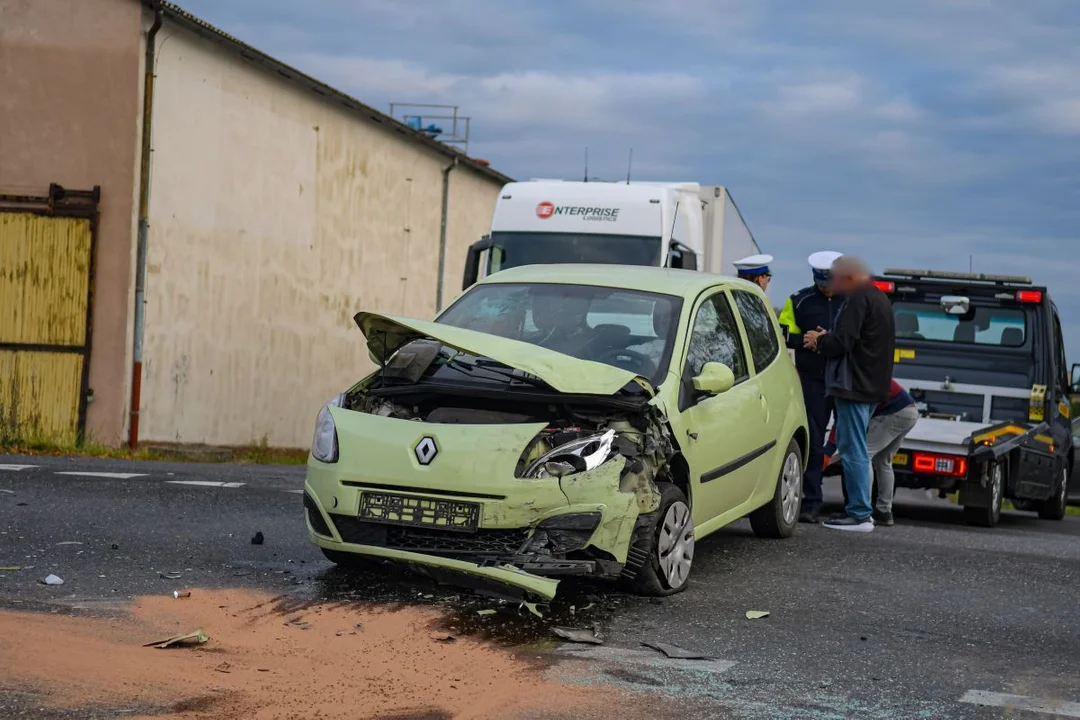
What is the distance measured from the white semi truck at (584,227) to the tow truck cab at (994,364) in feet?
8.10

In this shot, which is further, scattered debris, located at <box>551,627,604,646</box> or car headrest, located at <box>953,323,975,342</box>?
car headrest, located at <box>953,323,975,342</box>

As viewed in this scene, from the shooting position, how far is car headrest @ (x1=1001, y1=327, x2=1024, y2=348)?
1457 cm

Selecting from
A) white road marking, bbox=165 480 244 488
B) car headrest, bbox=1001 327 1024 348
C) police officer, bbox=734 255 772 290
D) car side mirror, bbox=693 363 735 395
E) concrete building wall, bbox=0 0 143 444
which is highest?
concrete building wall, bbox=0 0 143 444

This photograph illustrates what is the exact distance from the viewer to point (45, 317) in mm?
18594

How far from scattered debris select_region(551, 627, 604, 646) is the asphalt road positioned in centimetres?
7

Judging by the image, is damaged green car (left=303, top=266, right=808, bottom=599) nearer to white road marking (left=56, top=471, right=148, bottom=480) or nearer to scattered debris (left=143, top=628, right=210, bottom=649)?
scattered debris (left=143, top=628, right=210, bottom=649)

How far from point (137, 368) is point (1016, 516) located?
450 inches

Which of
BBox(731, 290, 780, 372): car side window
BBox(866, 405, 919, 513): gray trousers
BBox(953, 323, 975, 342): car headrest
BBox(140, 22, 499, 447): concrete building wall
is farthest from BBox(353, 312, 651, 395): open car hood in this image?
BBox(140, 22, 499, 447): concrete building wall

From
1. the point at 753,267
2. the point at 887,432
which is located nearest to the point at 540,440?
the point at 887,432

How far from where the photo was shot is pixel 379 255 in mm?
27266

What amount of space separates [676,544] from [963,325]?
8752 mm

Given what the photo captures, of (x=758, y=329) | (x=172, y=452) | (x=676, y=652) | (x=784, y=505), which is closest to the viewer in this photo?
(x=676, y=652)

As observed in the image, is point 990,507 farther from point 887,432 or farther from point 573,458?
point 573,458

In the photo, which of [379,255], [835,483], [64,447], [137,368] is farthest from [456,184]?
[64,447]
